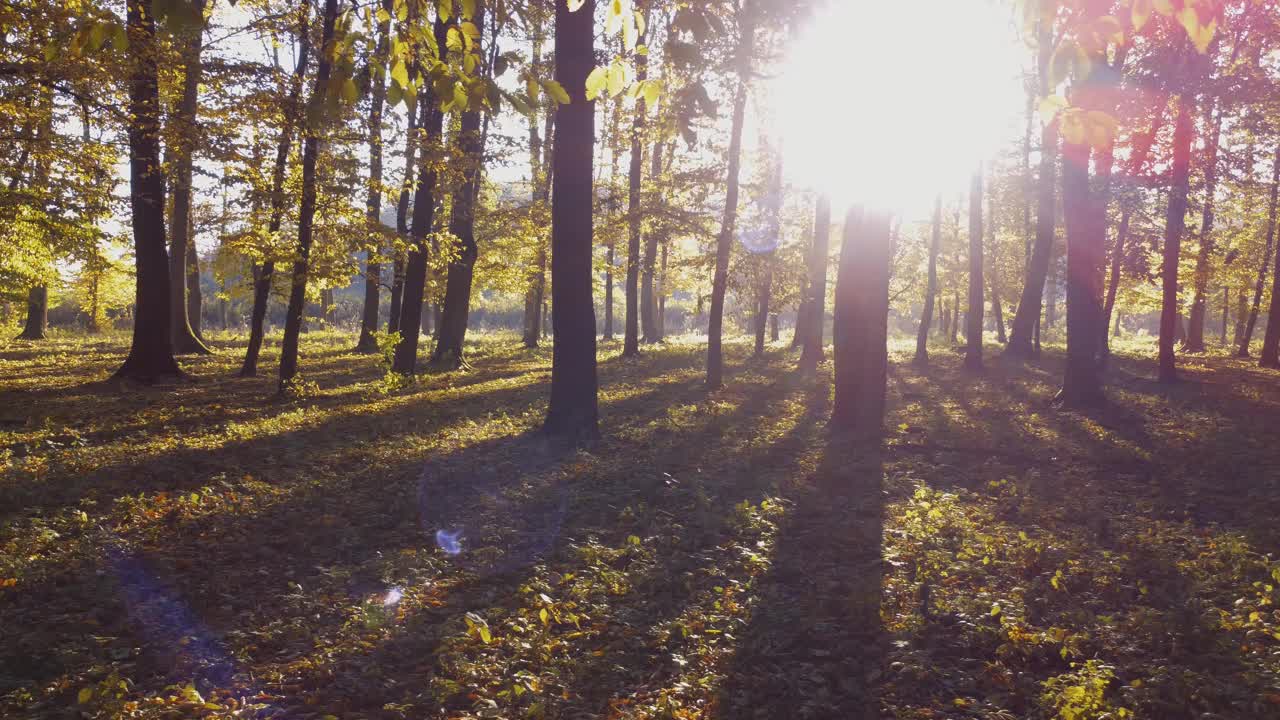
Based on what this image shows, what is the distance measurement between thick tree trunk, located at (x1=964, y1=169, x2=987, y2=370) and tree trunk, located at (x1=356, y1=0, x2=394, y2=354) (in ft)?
55.6

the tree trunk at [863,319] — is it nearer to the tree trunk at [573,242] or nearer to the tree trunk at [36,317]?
the tree trunk at [573,242]

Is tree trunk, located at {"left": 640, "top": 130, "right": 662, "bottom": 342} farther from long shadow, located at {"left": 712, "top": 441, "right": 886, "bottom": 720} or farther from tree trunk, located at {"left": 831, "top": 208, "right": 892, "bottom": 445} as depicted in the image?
long shadow, located at {"left": 712, "top": 441, "right": 886, "bottom": 720}

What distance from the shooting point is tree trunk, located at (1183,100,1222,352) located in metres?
20.1

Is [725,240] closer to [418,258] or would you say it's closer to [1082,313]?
[418,258]

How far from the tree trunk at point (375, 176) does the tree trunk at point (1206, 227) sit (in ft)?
64.1

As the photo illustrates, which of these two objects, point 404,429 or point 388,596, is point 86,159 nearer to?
point 404,429

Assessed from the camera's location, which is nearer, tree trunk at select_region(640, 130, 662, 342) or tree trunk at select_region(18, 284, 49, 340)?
tree trunk at select_region(640, 130, 662, 342)

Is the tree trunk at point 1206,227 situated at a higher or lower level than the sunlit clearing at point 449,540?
higher

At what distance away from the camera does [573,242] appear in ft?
33.9

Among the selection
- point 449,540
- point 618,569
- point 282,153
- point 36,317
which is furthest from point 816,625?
point 36,317

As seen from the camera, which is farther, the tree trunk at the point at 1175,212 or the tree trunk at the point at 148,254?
the tree trunk at the point at 1175,212

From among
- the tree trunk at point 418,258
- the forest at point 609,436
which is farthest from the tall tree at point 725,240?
the tree trunk at point 418,258

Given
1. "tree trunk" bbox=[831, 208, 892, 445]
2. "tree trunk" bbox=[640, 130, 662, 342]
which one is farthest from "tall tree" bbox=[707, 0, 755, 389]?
"tree trunk" bbox=[831, 208, 892, 445]

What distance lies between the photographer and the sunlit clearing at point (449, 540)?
6486 millimetres
